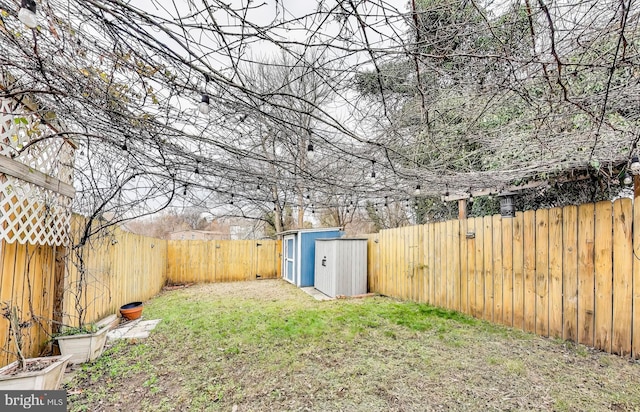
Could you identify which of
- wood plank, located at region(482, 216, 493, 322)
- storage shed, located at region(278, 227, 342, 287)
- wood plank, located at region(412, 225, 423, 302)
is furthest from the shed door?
wood plank, located at region(482, 216, 493, 322)

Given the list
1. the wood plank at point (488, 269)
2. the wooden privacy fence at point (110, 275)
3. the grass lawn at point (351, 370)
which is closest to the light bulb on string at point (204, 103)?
the grass lawn at point (351, 370)

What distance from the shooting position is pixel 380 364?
277 centimetres

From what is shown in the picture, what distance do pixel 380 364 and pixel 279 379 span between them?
929 millimetres

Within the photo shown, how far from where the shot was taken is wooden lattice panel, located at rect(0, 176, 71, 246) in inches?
84.9

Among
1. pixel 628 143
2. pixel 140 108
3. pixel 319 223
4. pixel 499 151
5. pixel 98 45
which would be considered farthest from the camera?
pixel 319 223

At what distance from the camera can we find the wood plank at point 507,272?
12.6ft

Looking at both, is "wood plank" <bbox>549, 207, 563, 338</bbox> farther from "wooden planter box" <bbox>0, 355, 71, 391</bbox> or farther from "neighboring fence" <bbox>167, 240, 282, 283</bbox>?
"neighboring fence" <bbox>167, 240, 282, 283</bbox>

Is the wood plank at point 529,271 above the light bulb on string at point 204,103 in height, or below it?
below

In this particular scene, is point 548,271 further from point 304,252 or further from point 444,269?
point 304,252

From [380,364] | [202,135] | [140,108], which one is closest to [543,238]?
[380,364]

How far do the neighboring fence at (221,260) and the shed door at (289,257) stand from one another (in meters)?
0.61

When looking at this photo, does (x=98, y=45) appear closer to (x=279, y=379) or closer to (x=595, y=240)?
(x=279, y=379)

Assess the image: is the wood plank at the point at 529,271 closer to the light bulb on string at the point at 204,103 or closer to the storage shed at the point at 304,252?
the light bulb on string at the point at 204,103

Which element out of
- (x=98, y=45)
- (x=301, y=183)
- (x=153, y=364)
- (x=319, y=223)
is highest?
(x=98, y=45)
